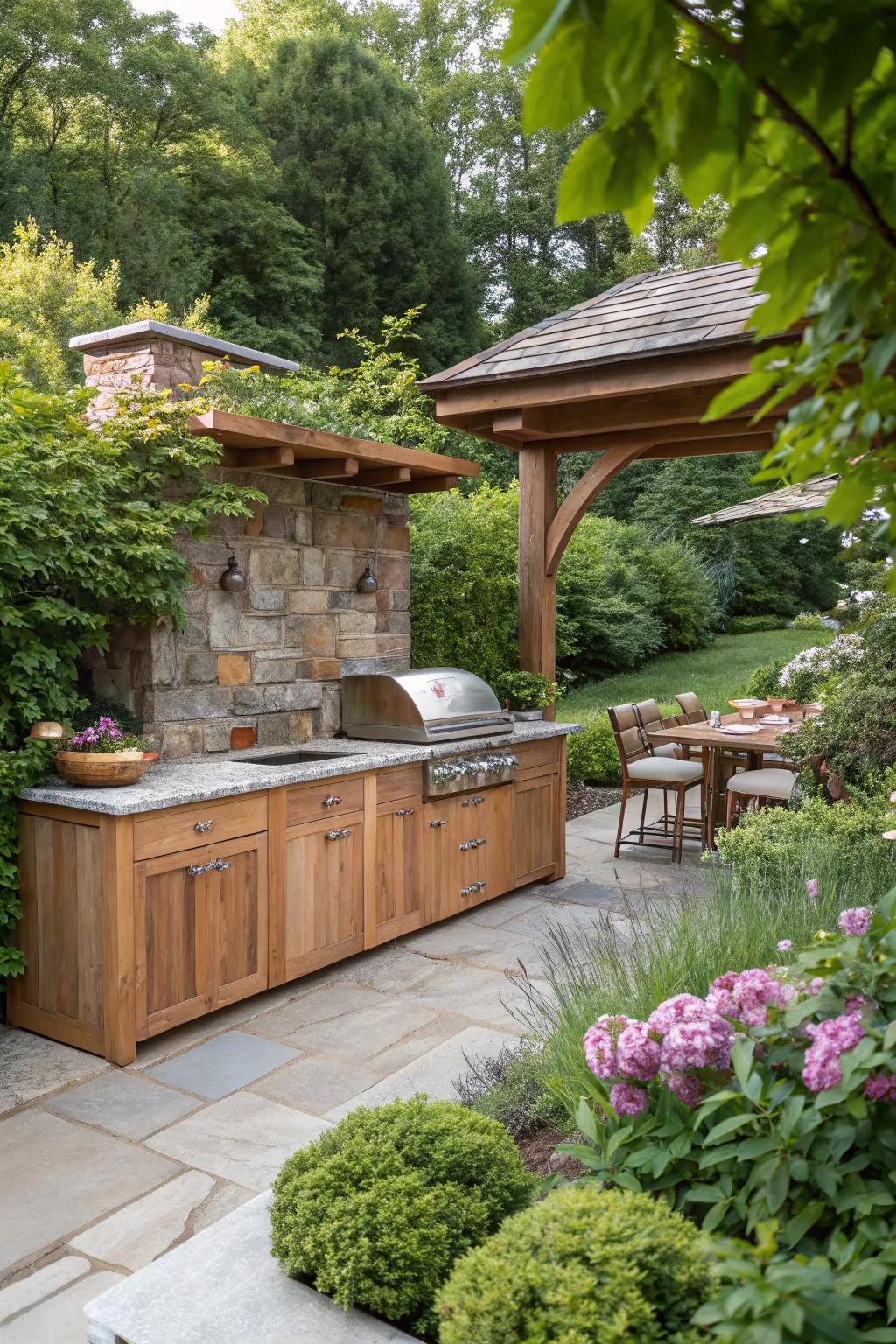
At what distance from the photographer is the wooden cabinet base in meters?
3.54

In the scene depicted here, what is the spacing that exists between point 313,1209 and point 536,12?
5.74ft

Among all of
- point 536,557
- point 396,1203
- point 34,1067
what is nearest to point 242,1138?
point 34,1067

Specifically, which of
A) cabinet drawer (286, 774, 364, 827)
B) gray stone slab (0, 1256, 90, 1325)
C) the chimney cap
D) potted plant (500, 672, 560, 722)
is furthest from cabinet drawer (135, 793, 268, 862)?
potted plant (500, 672, 560, 722)

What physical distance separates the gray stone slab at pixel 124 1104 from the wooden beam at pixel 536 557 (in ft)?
12.1

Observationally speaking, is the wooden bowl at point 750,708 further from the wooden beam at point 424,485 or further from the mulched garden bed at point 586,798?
the wooden beam at point 424,485

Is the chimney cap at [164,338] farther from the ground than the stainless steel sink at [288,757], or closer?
farther from the ground

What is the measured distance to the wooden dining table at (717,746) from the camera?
618cm

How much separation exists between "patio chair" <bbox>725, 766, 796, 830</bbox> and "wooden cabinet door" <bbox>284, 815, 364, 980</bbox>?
2745 mm

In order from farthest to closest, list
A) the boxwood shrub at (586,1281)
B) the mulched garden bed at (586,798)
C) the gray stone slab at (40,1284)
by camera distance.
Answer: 1. the mulched garden bed at (586,798)
2. the gray stone slab at (40,1284)
3. the boxwood shrub at (586,1281)

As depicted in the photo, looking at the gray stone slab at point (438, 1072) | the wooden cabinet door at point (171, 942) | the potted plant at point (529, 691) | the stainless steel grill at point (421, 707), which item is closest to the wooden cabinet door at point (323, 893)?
the wooden cabinet door at point (171, 942)

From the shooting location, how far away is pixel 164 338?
4625 mm

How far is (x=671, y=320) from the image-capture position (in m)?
5.24

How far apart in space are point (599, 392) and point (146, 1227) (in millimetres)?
4239

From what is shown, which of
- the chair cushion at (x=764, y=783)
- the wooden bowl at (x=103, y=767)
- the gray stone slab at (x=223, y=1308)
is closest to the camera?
the gray stone slab at (x=223, y=1308)
